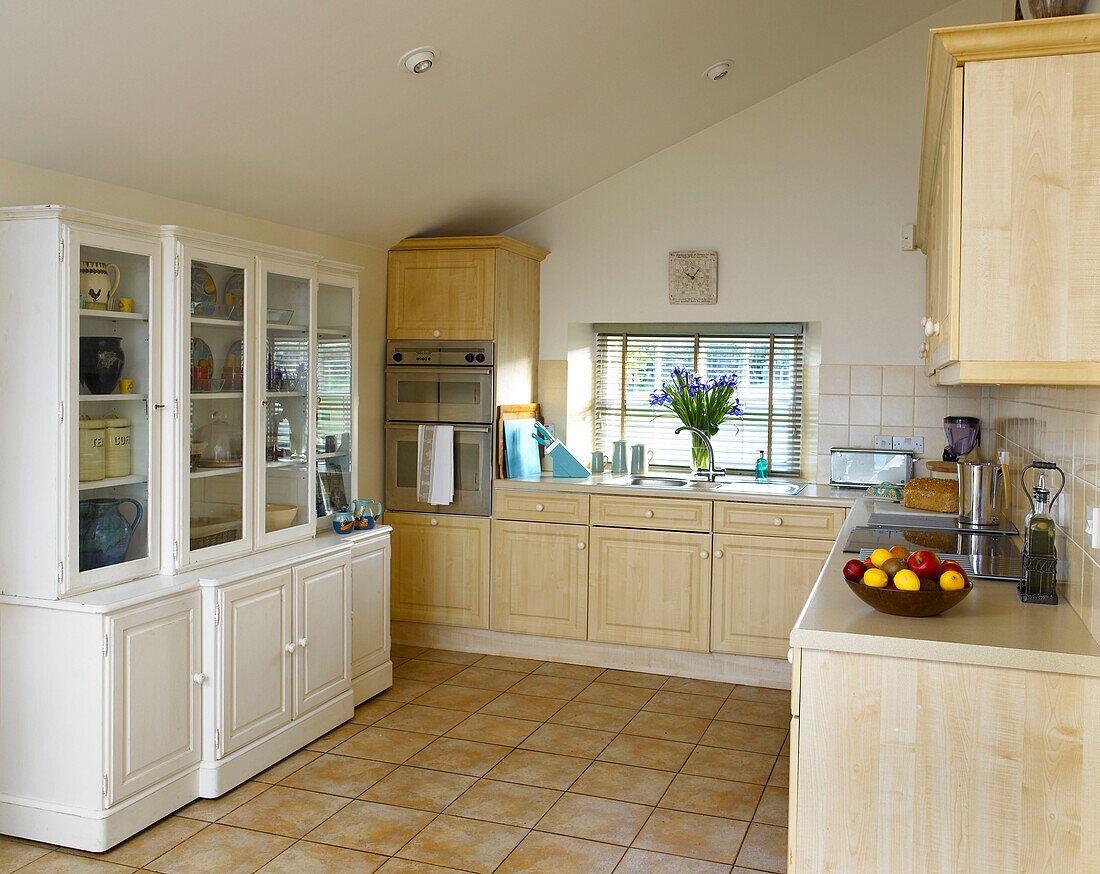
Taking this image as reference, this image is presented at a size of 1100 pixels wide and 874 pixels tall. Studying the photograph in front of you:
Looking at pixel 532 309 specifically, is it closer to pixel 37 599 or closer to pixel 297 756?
pixel 297 756

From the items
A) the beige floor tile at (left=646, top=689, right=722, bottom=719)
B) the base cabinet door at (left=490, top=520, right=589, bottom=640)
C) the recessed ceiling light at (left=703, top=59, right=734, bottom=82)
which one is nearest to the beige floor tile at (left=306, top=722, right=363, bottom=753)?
the base cabinet door at (left=490, top=520, right=589, bottom=640)

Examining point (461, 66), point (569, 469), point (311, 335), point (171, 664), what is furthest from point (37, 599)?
point (569, 469)

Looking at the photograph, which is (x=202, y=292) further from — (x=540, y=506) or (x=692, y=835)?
(x=692, y=835)

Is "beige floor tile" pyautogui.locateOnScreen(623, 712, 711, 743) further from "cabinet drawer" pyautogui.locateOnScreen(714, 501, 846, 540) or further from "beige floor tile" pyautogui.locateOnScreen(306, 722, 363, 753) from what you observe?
"beige floor tile" pyautogui.locateOnScreen(306, 722, 363, 753)

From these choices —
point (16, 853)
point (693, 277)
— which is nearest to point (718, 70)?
point (693, 277)

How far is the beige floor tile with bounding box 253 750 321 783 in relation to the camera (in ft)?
11.0

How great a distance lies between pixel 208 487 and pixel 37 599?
2.15ft

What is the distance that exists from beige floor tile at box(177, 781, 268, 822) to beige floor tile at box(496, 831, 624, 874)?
3.13 ft

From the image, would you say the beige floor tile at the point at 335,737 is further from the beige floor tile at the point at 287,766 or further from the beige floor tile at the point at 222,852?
the beige floor tile at the point at 222,852

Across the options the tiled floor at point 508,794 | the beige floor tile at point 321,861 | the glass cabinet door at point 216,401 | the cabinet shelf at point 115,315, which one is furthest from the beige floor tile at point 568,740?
the cabinet shelf at point 115,315

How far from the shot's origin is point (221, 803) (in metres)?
3.13

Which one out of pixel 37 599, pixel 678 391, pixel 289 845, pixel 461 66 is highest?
pixel 461 66

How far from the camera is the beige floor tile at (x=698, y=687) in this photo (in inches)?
172

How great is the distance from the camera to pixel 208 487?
3273mm
